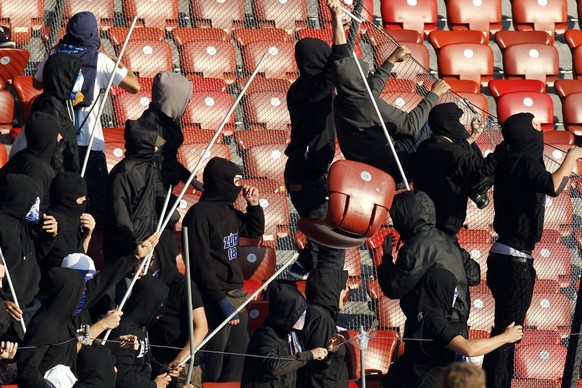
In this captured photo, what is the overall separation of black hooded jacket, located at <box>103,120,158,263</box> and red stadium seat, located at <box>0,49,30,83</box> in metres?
2.55

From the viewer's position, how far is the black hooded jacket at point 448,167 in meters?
9.36

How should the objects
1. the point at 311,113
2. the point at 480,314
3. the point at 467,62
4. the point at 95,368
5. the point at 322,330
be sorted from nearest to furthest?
the point at 95,368, the point at 322,330, the point at 311,113, the point at 480,314, the point at 467,62

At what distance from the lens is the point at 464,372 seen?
6586mm

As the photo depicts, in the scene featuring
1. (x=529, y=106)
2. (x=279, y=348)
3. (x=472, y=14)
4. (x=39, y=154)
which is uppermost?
(x=39, y=154)

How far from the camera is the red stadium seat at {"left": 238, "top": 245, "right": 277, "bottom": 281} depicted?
34.6 ft

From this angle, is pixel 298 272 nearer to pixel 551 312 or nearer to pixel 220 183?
pixel 220 183

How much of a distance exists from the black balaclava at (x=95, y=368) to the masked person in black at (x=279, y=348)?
3.66 ft

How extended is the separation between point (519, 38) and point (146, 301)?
23.4 feet

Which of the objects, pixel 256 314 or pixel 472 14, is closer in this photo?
pixel 256 314

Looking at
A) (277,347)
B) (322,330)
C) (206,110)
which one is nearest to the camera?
(277,347)

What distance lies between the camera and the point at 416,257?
8.69 metres

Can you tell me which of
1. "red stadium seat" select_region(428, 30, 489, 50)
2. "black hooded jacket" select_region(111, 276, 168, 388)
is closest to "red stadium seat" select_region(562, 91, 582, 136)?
"red stadium seat" select_region(428, 30, 489, 50)

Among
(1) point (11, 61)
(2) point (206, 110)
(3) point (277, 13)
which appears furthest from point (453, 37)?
(1) point (11, 61)

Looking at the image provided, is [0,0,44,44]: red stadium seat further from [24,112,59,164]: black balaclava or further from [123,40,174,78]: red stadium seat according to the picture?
[24,112,59,164]: black balaclava
